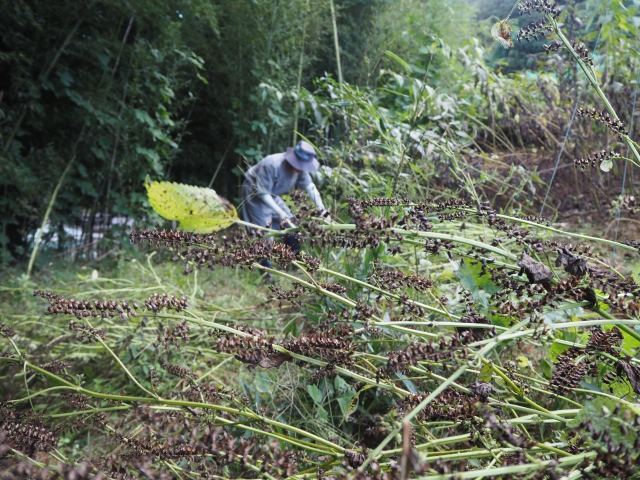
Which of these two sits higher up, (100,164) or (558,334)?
(558,334)

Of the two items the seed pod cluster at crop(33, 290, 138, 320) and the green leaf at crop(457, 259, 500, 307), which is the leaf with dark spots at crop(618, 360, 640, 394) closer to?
the green leaf at crop(457, 259, 500, 307)

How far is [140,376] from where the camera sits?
1938 mm

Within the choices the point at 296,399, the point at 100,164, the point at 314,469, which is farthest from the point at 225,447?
the point at 100,164

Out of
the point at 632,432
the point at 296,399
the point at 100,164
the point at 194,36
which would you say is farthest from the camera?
the point at 194,36

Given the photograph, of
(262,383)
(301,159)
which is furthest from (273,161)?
(262,383)

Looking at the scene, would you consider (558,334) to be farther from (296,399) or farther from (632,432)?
(296,399)

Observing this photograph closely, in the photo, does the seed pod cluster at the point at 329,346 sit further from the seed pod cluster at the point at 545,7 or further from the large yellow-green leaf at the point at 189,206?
the seed pod cluster at the point at 545,7

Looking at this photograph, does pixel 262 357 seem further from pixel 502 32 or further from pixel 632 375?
pixel 502 32

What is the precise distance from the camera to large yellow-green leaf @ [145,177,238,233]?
81cm

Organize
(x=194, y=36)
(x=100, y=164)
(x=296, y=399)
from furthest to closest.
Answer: (x=194, y=36) < (x=100, y=164) < (x=296, y=399)

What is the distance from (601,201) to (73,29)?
465cm

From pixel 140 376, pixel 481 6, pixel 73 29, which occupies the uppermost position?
pixel 481 6

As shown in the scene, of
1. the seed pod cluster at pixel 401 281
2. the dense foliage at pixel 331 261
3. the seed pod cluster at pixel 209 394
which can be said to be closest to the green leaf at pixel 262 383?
the dense foliage at pixel 331 261

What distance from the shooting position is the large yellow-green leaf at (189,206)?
2.64 ft
